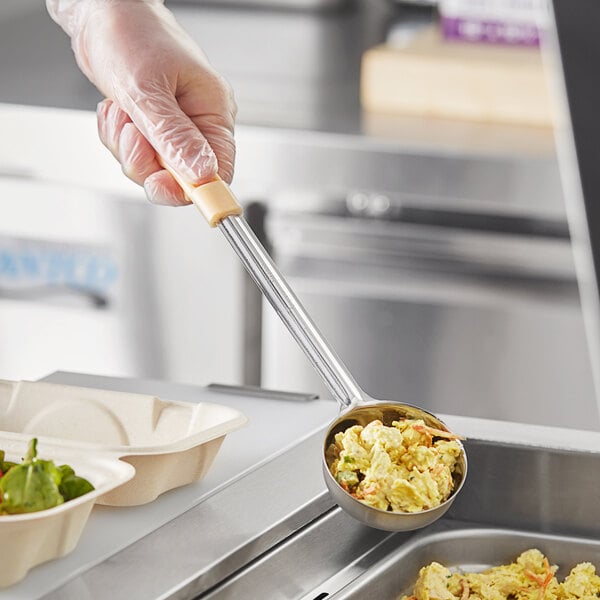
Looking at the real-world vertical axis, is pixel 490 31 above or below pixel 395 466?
above

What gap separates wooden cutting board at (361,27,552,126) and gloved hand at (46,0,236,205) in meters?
0.85

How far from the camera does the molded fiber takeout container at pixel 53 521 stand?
0.81 meters

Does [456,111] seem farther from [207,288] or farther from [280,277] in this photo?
[280,277]

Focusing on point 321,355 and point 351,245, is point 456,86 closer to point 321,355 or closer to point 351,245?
point 351,245

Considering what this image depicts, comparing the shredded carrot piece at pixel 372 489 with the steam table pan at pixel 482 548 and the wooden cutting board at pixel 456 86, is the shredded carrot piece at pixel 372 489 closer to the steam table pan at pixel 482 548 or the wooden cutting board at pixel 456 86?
the steam table pan at pixel 482 548

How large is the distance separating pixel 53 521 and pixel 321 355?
0.29m

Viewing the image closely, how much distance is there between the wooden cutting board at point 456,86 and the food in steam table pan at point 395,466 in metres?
1.16

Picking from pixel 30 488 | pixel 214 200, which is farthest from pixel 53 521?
pixel 214 200

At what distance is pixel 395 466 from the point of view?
97 centimetres

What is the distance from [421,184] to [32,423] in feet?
3.48

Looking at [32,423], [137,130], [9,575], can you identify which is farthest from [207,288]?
[9,575]

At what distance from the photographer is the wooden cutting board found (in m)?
2.03

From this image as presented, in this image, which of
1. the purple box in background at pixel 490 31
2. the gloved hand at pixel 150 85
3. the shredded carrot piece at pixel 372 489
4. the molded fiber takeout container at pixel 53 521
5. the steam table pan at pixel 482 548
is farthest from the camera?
the purple box in background at pixel 490 31

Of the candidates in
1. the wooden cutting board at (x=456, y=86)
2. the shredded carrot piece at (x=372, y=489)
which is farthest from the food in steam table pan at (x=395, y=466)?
the wooden cutting board at (x=456, y=86)
